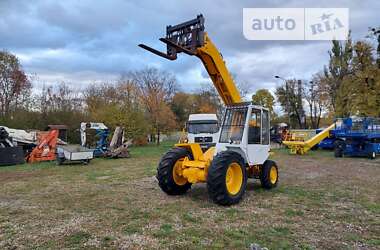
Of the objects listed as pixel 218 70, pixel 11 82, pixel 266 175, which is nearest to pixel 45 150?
pixel 218 70

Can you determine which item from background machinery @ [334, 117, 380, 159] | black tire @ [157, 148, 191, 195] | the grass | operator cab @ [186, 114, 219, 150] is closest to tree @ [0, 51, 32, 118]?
operator cab @ [186, 114, 219, 150]

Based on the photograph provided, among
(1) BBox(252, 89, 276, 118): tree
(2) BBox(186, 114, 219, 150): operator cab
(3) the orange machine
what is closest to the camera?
(3) the orange machine

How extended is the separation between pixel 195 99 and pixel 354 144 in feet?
113

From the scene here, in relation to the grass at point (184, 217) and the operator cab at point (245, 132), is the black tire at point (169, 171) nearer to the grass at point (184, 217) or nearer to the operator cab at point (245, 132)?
the grass at point (184, 217)

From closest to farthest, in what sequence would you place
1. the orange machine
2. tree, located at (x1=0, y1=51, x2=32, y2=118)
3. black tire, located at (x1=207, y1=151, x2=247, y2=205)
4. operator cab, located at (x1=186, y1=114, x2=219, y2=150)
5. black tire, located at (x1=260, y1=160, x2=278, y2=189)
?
black tire, located at (x1=207, y1=151, x2=247, y2=205) < black tire, located at (x1=260, y1=160, x2=278, y2=189) < the orange machine < operator cab, located at (x1=186, y1=114, x2=219, y2=150) < tree, located at (x1=0, y1=51, x2=32, y2=118)

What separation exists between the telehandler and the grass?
15.7 inches

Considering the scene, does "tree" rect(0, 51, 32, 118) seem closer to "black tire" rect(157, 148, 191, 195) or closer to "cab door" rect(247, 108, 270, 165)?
"black tire" rect(157, 148, 191, 195)

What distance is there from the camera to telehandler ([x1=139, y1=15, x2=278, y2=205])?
20.2 feet

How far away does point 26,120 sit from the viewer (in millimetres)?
22188

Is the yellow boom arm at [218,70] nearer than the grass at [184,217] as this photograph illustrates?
No

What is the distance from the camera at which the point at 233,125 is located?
738 cm

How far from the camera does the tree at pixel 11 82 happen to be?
2594 cm

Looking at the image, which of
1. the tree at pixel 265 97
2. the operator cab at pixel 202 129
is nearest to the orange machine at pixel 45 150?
the operator cab at pixel 202 129

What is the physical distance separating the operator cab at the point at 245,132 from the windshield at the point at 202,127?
9196 mm
